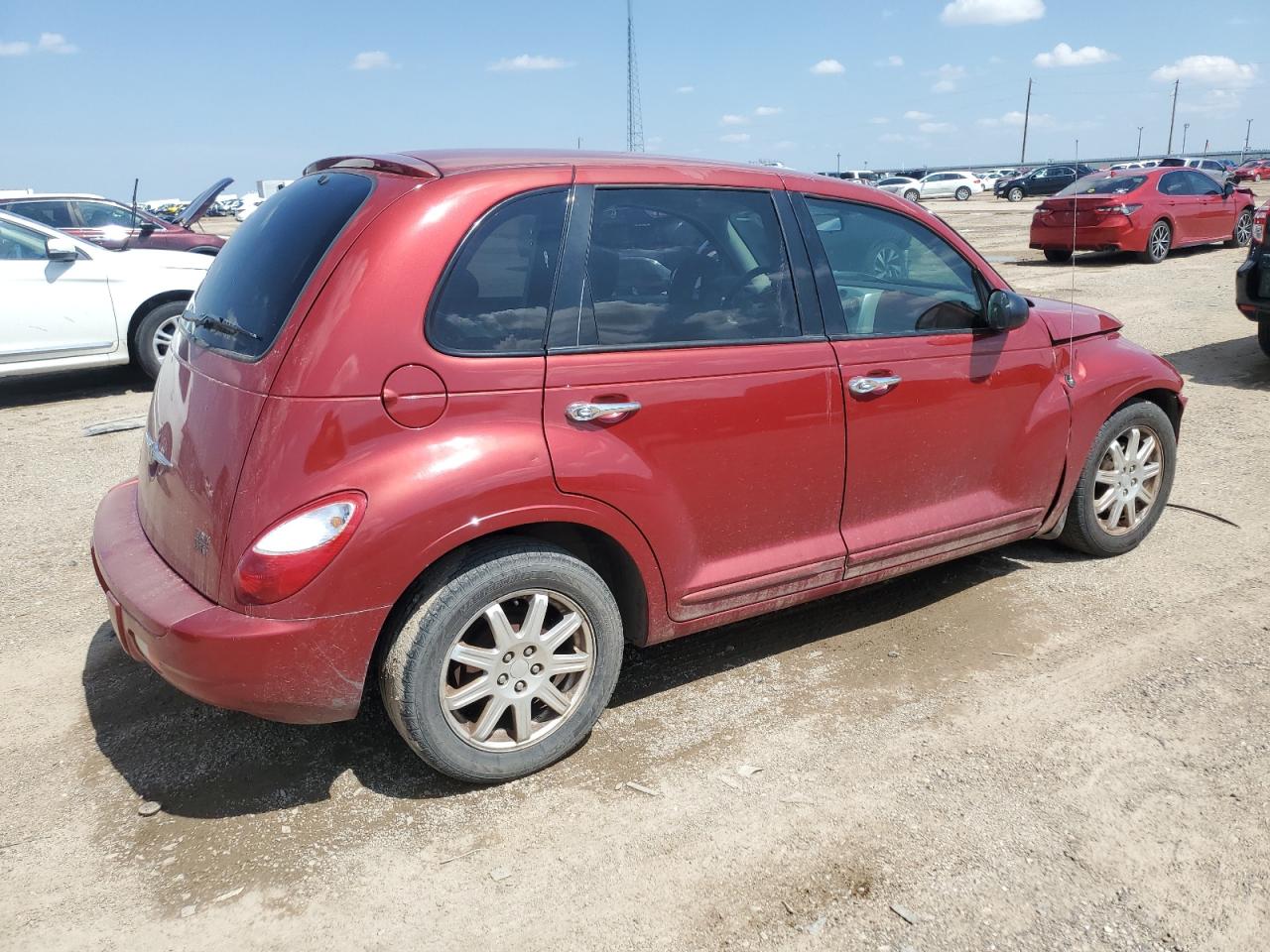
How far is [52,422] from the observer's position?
794 cm

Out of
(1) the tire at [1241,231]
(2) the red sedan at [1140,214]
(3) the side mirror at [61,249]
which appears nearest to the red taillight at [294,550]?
(3) the side mirror at [61,249]

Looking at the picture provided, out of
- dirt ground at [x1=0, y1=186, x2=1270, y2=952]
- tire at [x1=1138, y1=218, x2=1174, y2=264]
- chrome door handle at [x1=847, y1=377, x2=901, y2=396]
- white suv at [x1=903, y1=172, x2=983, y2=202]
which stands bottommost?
dirt ground at [x1=0, y1=186, x2=1270, y2=952]

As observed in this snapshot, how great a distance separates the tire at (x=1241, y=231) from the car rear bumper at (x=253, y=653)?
63.2 feet

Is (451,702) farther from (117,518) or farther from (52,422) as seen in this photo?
(52,422)

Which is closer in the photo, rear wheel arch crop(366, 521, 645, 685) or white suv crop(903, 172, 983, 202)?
rear wheel arch crop(366, 521, 645, 685)

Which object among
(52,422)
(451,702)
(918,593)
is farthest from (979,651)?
(52,422)

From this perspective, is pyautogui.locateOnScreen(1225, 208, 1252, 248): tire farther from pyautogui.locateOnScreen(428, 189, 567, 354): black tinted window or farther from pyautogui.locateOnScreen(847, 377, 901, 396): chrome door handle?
pyautogui.locateOnScreen(428, 189, 567, 354): black tinted window

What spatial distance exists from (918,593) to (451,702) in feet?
7.83

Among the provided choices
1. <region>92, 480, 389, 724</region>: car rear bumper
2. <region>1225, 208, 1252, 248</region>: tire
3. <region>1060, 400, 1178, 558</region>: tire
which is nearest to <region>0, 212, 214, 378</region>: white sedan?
<region>92, 480, 389, 724</region>: car rear bumper

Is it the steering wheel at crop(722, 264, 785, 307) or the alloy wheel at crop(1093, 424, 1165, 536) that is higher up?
the steering wheel at crop(722, 264, 785, 307)

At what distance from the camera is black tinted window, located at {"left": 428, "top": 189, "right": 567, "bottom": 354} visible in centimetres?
284

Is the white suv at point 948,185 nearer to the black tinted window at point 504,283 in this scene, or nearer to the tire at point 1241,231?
the tire at point 1241,231

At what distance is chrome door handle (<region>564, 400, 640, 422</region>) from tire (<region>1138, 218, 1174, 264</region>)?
1539cm

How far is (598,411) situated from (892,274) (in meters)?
1.50
